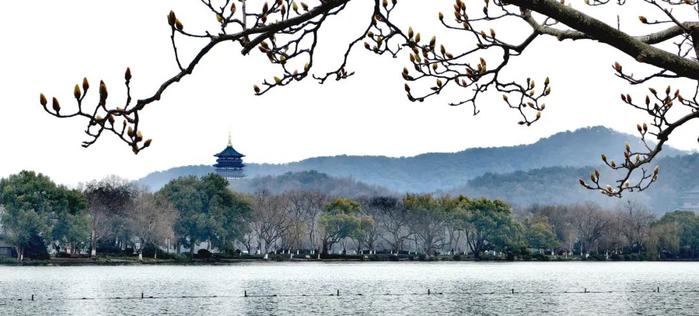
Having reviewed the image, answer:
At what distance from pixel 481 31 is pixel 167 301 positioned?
53.1 meters

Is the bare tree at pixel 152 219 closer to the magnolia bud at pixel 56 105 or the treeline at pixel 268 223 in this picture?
the treeline at pixel 268 223

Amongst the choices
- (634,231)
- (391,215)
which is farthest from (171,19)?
(634,231)

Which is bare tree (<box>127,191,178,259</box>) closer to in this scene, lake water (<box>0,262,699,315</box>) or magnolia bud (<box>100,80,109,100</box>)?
lake water (<box>0,262,699,315</box>)

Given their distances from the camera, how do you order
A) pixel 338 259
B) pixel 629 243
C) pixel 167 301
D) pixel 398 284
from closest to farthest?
pixel 167 301 → pixel 398 284 → pixel 338 259 → pixel 629 243

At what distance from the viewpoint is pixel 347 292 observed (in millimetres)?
71938

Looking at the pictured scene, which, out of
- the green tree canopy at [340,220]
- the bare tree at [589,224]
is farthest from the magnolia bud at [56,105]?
the bare tree at [589,224]

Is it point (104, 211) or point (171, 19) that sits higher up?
point (104, 211)

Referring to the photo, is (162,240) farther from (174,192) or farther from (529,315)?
(529,315)

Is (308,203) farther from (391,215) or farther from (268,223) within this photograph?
(268,223)

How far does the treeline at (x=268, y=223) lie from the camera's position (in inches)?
4200

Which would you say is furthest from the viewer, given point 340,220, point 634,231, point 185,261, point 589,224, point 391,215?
point 634,231

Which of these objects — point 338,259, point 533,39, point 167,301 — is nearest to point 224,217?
point 338,259

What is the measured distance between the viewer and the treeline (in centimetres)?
10669

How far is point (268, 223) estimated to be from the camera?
13288 centimetres
